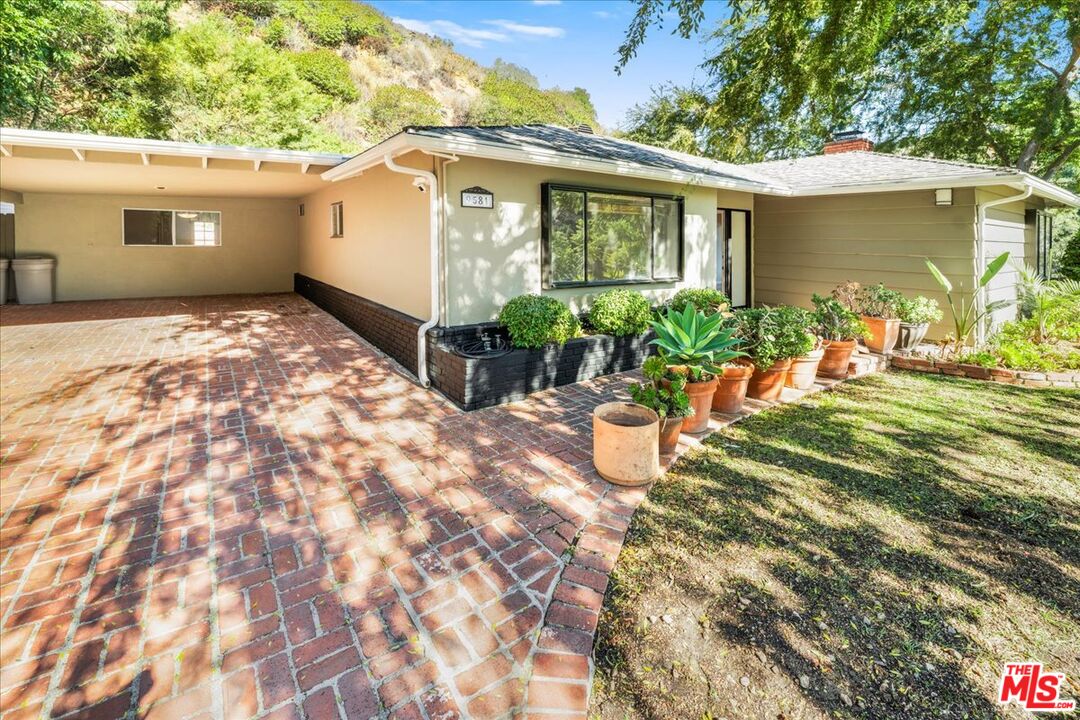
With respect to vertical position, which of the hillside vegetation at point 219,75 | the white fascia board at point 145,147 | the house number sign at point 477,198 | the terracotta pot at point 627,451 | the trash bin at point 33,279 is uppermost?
the hillside vegetation at point 219,75

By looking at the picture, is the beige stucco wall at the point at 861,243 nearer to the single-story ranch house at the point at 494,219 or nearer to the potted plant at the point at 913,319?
the single-story ranch house at the point at 494,219

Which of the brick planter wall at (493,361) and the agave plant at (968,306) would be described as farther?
the agave plant at (968,306)

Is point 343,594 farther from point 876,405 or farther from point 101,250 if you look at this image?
point 101,250

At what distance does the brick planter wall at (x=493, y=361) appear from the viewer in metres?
5.14

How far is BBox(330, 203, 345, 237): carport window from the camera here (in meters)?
9.40

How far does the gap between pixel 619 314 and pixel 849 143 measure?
10.2m

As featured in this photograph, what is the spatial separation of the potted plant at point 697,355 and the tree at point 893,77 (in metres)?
2.30

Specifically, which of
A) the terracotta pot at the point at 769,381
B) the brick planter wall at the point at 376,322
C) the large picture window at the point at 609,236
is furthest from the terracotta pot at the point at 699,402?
the brick planter wall at the point at 376,322

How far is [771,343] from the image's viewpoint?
5.14 meters

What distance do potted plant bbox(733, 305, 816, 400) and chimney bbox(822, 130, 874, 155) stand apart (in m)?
9.65

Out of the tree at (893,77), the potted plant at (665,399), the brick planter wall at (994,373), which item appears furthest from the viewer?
the brick planter wall at (994,373)

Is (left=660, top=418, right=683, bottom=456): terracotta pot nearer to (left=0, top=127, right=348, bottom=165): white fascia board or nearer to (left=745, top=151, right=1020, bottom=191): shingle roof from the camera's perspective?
(left=745, top=151, right=1020, bottom=191): shingle roof

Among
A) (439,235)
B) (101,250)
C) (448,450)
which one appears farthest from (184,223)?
(448,450)

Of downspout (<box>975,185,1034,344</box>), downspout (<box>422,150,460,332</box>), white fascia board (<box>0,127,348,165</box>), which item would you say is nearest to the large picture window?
downspout (<box>422,150,460,332</box>)
